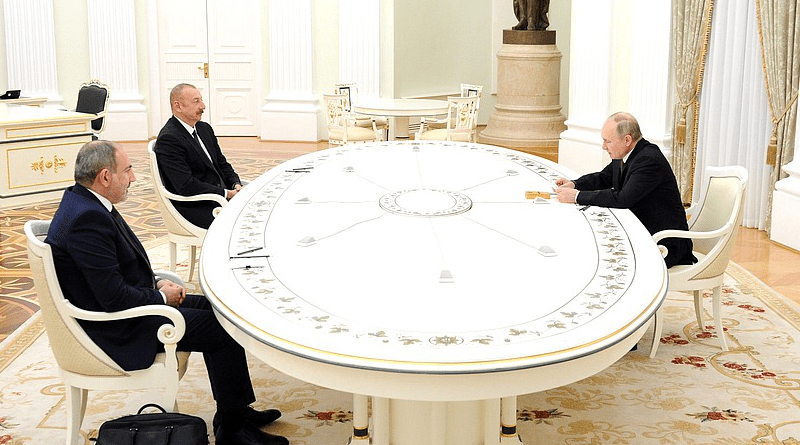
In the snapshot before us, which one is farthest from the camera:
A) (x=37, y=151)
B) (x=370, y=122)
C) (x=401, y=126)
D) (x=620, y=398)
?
(x=370, y=122)

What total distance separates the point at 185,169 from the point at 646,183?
2.63 meters

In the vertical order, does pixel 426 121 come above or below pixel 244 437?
above

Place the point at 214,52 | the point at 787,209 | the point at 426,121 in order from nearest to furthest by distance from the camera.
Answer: the point at 787,209
the point at 426,121
the point at 214,52

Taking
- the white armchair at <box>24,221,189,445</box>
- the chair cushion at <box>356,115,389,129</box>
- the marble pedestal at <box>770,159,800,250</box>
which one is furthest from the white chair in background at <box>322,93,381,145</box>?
the white armchair at <box>24,221,189,445</box>

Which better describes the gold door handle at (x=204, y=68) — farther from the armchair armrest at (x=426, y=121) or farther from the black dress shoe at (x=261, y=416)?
the black dress shoe at (x=261, y=416)

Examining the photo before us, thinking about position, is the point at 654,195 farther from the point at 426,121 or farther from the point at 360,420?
the point at 426,121

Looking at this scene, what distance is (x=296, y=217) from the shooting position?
4082 mm

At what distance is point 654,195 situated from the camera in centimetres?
466

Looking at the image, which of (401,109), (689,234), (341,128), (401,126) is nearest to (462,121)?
(401,109)

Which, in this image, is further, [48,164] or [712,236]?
[48,164]

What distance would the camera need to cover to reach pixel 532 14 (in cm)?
1159

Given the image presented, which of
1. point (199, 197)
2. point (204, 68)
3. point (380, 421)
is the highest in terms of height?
point (204, 68)

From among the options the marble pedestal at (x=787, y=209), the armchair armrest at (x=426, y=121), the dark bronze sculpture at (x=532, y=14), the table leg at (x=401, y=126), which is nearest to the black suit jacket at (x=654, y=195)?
the marble pedestal at (x=787, y=209)

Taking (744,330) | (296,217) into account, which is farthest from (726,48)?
(296,217)
